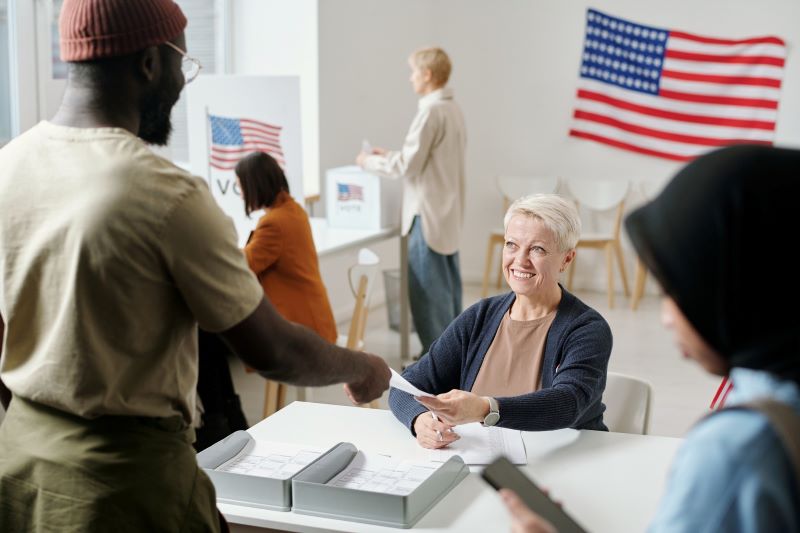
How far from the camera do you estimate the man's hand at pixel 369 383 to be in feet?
5.17

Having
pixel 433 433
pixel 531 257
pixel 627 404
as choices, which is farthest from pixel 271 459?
pixel 627 404

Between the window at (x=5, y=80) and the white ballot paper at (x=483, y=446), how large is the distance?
3.29 m

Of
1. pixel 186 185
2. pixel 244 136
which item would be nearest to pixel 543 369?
pixel 186 185

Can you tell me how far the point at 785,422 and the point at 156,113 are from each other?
0.95 m

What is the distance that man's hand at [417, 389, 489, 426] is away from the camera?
2.08 m

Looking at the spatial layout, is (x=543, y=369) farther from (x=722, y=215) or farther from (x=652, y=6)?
(x=652, y=6)

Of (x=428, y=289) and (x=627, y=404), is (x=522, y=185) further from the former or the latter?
(x=627, y=404)

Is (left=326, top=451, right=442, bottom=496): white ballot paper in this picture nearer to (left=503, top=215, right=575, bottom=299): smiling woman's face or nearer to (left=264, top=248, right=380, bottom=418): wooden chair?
(left=503, top=215, right=575, bottom=299): smiling woman's face

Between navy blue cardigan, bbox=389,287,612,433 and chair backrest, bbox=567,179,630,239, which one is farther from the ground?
navy blue cardigan, bbox=389,287,612,433

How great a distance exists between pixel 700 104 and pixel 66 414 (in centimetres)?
679

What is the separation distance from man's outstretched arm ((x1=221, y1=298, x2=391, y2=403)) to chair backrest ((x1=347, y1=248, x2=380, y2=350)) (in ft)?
7.61

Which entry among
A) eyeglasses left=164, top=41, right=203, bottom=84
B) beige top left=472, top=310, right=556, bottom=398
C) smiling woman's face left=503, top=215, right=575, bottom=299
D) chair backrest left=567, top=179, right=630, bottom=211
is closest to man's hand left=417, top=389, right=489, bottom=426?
beige top left=472, top=310, right=556, bottom=398

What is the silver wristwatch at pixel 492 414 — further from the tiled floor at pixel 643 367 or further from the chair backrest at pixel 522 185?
the chair backrest at pixel 522 185

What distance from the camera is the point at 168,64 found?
4.58 feet
